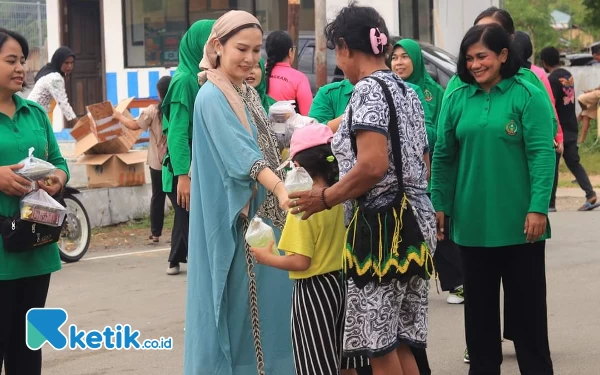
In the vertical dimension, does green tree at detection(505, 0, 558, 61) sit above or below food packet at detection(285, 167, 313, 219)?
above

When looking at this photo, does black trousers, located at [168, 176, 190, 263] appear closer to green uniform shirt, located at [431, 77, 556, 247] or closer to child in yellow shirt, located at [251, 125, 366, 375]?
green uniform shirt, located at [431, 77, 556, 247]

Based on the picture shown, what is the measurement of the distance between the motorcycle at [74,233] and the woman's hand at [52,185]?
546cm

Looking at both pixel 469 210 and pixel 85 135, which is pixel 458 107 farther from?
pixel 85 135

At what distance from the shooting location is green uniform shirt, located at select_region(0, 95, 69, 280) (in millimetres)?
4844

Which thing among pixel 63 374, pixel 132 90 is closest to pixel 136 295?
pixel 63 374

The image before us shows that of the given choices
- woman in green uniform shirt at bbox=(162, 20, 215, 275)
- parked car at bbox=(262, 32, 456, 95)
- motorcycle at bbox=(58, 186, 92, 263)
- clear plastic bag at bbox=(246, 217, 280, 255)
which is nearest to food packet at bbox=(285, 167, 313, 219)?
clear plastic bag at bbox=(246, 217, 280, 255)

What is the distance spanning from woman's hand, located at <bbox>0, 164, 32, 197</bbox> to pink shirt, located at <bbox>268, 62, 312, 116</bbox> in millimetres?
3638

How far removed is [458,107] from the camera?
5340mm

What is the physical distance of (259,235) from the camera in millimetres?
4570

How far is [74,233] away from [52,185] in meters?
5.80

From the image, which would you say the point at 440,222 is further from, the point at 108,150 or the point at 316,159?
the point at 108,150

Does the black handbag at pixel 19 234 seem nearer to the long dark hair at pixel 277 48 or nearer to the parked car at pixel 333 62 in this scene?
the long dark hair at pixel 277 48

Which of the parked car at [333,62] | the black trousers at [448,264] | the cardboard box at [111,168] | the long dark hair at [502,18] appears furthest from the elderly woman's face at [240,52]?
the parked car at [333,62]

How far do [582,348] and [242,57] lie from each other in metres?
3.06
